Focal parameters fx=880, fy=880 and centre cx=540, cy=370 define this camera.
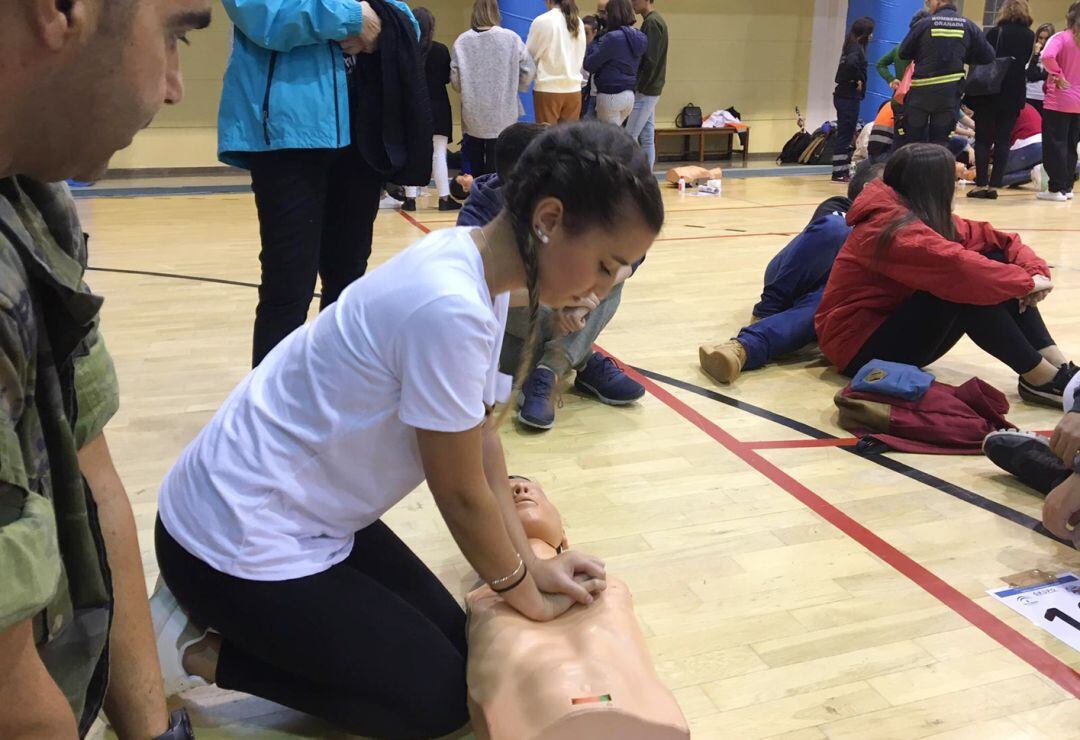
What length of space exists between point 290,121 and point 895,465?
5.57 feet

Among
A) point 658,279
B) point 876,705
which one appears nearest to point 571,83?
point 658,279

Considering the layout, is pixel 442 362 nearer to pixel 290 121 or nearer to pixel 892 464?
pixel 290 121

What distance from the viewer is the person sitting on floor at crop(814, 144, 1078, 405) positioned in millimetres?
2514

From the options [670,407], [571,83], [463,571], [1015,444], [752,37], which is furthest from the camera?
[752,37]

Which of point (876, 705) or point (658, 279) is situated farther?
point (658, 279)

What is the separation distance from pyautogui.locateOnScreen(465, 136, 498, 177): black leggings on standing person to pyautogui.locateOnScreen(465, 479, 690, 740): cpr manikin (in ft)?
17.7

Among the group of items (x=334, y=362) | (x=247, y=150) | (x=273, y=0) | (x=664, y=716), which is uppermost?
(x=273, y=0)

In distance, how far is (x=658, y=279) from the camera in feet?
14.1

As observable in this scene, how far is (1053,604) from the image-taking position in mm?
1624

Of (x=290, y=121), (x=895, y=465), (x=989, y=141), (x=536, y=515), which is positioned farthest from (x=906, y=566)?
(x=989, y=141)

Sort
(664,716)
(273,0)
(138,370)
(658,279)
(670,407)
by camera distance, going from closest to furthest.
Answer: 1. (664,716)
2. (273,0)
3. (670,407)
4. (138,370)
5. (658,279)

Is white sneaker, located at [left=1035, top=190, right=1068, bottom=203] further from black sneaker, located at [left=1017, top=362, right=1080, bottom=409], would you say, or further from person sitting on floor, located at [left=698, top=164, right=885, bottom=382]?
black sneaker, located at [left=1017, top=362, right=1080, bottom=409]

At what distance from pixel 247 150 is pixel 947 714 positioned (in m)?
1.78

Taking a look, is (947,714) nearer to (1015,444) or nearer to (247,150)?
(1015,444)
